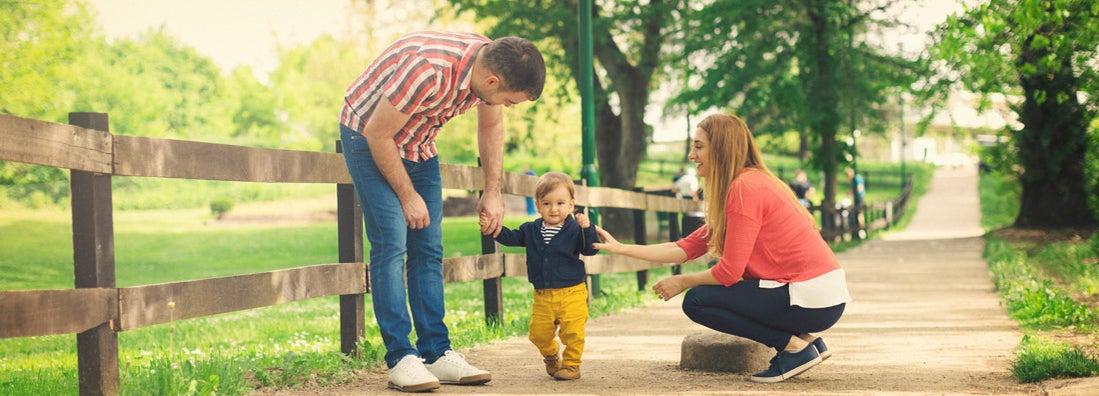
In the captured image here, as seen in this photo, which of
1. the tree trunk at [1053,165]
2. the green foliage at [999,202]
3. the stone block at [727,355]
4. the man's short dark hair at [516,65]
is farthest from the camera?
the green foliage at [999,202]

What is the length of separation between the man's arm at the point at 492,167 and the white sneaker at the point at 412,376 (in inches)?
26.9

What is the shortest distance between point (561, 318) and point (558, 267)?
23 centimetres

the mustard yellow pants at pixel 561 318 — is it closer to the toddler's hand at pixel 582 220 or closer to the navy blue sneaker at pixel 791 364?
the toddler's hand at pixel 582 220

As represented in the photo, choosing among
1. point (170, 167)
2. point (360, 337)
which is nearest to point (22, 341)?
point (360, 337)

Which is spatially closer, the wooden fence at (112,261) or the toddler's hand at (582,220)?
the wooden fence at (112,261)

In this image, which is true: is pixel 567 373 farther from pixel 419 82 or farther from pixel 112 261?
pixel 112 261

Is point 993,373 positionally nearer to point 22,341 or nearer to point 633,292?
point 633,292

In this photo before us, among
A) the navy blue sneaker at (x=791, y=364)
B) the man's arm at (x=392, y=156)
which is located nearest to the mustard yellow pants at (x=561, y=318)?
the man's arm at (x=392, y=156)

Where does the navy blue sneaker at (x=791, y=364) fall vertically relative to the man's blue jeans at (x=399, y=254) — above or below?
below

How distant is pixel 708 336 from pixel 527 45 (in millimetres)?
1953

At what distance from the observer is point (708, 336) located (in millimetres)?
5742

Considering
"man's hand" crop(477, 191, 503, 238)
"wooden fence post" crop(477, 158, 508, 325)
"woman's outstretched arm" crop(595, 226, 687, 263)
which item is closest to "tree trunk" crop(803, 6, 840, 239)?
"wooden fence post" crop(477, 158, 508, 325)

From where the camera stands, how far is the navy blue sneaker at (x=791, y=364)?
5.09 metres

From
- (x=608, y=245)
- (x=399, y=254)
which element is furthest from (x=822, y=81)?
(x=399, y=254)
